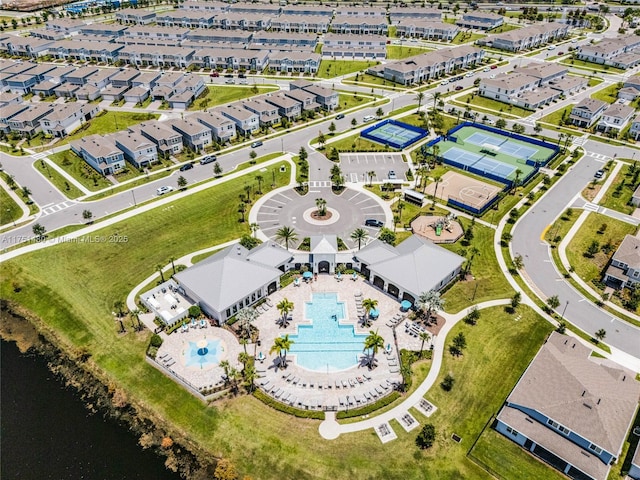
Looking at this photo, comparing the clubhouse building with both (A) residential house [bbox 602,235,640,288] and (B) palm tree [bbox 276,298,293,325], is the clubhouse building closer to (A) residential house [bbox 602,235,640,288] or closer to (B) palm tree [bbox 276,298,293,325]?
(B) palm tree [bbox 276,298,293,325]

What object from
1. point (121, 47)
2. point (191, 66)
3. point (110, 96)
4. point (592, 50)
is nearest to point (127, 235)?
point (110, 96)

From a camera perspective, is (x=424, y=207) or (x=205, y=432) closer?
(x=205, y=432)

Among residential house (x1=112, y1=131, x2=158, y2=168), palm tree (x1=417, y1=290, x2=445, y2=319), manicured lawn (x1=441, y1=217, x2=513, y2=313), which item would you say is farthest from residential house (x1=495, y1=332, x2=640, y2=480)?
residential house (x1=112, y1=131, x2=158, y2=168)

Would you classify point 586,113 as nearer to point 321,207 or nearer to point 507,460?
point 321,207

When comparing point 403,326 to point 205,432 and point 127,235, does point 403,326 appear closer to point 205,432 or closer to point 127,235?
point 205,432

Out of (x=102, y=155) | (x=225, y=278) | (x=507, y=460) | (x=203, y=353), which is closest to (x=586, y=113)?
(x=507, y=460)

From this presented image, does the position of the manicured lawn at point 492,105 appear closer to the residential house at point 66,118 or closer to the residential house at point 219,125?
the residential house at point 219,125

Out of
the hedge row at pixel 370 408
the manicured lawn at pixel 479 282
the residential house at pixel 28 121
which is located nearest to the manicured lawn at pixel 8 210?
the residential house at pixel 28 121
